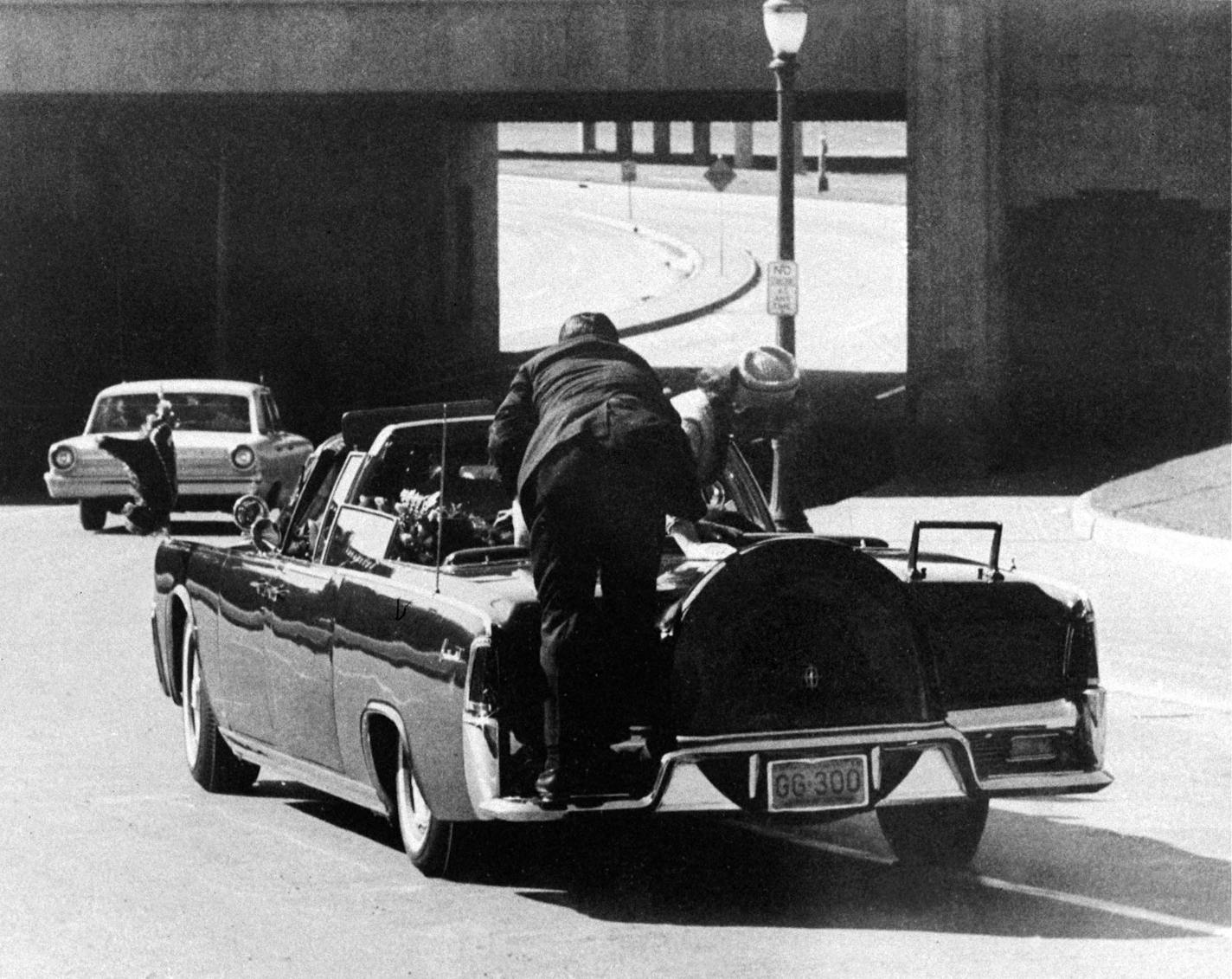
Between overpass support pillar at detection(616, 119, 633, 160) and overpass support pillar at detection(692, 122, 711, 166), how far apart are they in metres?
2.50

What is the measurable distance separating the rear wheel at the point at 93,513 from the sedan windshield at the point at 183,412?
0.87 m

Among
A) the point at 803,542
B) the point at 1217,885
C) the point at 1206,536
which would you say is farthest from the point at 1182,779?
the point at 1206,536

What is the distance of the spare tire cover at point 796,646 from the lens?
25.0 feet

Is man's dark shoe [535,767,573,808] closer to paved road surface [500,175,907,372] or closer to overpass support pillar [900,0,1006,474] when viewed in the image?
overpass support pillar [900,0,1006,474]

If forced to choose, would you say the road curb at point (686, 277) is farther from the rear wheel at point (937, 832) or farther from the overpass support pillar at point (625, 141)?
the rear wheel at point (937, 832)

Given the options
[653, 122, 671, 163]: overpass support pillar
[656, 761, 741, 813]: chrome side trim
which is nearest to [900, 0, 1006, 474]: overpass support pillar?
[656, 761, 741, 813]: chrome side trim

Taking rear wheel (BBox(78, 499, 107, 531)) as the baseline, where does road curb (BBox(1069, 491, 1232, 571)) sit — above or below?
above

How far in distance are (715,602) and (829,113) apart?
33553mm

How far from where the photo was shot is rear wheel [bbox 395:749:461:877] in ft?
26.5

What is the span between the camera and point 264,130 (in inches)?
1528

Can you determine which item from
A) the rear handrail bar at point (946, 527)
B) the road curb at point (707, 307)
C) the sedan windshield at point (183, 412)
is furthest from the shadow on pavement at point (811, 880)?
the road curb at point (707, 307)

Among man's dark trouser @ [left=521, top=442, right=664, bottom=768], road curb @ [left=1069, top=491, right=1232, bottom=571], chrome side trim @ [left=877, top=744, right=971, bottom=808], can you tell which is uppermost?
man's dark trouser @ [left=521, top=442, right=664, bottom=768]

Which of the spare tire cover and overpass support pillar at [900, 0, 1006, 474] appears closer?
the spare tire cover

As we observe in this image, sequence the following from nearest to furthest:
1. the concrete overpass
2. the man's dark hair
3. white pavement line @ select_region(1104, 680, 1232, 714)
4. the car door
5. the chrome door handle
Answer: the man's dark hair → the car door → the chrome door handle → white pavement line @ select_region(1104, 680, 1232, 714) → the concrete overpass
